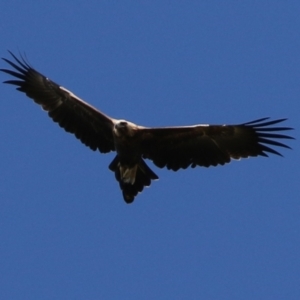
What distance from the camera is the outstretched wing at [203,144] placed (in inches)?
654

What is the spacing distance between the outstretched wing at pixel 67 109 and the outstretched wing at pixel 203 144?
0.82 m

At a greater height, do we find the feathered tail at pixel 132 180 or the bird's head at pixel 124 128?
the bird's head at pixel 124 128

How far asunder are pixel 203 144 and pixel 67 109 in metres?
2.38

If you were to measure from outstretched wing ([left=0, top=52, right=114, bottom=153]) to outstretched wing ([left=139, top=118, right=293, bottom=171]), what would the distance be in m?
0.82

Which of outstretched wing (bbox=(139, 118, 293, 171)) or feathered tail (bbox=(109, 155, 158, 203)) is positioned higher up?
outstretched wing (bbox=(139, 118, 293, 171))

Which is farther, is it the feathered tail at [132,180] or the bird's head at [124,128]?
the feathered tail at [132,180]

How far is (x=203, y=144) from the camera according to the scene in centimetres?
1686

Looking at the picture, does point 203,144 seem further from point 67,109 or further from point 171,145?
point 67,109

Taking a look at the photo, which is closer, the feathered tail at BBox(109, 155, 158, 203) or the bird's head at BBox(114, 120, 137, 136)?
the bird's head at BBox(114, 120, 137, 136)

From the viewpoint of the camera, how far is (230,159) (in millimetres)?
16797

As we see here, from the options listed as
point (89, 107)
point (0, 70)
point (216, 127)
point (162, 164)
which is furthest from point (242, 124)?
point (0, 70)

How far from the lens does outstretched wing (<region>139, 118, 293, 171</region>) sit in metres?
16.6

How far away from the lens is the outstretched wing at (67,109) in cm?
1742

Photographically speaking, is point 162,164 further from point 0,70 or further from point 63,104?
point 0,70
